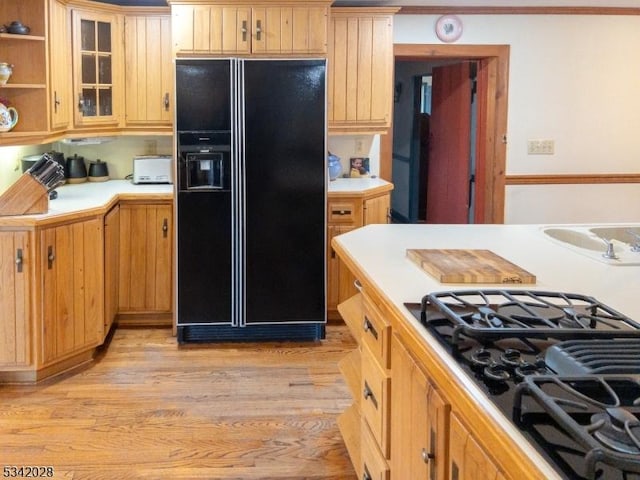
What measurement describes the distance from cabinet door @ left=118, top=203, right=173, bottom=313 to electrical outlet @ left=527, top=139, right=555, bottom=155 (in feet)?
8.84

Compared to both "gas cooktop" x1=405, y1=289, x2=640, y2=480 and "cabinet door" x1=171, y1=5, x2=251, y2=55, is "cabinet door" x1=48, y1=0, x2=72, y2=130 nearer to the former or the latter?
"cabinet door" x1=171, y1=5, x2=251, y2=55

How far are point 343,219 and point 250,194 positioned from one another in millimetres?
690

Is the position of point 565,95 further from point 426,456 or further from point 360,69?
point 426,456

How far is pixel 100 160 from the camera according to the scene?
525 centimetres

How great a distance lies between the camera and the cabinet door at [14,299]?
3637 mm

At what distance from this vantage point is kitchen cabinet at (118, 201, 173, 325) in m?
4.62

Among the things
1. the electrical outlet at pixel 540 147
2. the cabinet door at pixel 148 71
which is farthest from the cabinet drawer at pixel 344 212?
the electrical outlet at pixel 540 147

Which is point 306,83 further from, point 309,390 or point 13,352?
point 13,352

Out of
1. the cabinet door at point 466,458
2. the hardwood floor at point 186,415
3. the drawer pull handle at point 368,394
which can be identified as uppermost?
the cabinet door at point 466,458

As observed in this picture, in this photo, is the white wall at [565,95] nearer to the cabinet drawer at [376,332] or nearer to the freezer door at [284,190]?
the freezer door at [284,190]

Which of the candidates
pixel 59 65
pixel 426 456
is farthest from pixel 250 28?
pixel 426 456

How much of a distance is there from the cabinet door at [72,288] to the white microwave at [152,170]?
3.18 ft

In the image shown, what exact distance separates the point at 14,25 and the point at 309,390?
95.0 inches

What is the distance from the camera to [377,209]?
195 inches
